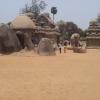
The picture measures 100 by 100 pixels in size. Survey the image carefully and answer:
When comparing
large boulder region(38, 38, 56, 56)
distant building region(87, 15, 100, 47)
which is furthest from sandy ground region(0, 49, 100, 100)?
distant building region(87, 15, 100, 47)

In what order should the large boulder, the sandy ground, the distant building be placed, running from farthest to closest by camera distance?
the distant building, the large boulder, the sandy ground

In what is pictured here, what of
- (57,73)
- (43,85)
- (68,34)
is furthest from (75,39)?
(68,34)

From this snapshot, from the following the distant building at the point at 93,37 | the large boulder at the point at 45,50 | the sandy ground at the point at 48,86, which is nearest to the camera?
the sandy ground at the point at 48,86

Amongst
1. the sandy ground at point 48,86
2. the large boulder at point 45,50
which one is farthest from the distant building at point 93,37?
the sandy ground at point 48,86

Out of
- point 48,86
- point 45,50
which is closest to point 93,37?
point 45,50

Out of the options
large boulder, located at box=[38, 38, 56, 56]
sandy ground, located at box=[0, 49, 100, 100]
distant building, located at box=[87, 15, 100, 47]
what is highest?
sandy ground, located at box=[0, 49, 100, 100]

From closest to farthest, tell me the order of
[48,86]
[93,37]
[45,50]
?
[48,86] → [45,50] → [93,37]

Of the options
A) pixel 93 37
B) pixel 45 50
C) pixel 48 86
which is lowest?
pixel 93 37

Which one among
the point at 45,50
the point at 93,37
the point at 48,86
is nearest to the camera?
the point at 48,86

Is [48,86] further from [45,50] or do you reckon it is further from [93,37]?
[93,37]

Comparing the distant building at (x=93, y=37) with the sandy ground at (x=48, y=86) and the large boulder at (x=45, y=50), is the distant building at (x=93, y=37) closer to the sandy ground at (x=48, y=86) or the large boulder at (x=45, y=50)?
the large boulder at (x=45, y=50)

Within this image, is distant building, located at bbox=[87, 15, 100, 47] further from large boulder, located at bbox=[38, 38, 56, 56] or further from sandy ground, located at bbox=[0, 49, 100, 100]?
sandy ground, located at bbox=[0, 49, 100, 100]

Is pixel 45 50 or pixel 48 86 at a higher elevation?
pixel 48 86

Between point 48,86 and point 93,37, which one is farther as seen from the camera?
point 93,37
